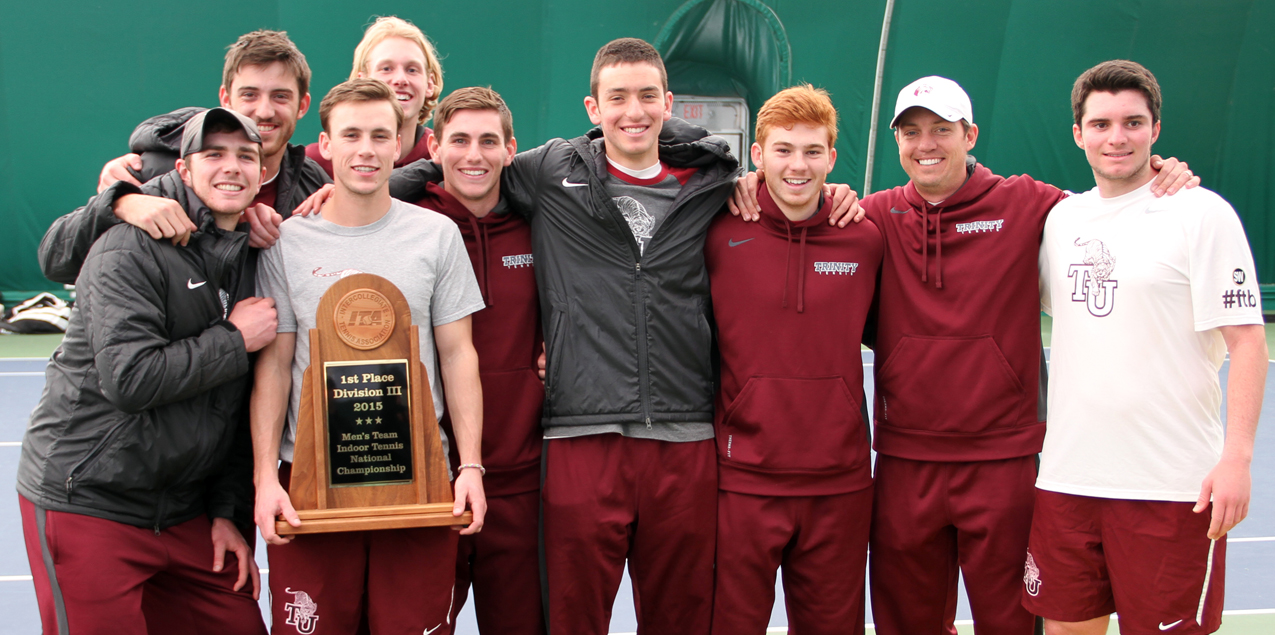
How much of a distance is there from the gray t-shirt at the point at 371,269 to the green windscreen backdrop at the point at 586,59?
10.5m

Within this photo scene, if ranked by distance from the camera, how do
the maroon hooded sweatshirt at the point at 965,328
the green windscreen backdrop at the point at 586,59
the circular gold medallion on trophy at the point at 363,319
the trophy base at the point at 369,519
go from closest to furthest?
the trophy base at the point at 369,519
the circular gold medallion on trophy at the point at 363,319
the maroon hooded sweatshirt at the point at 965,328
the green windscreen backdrop at the point at 586,59

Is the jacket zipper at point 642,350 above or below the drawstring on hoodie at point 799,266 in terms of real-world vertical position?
below

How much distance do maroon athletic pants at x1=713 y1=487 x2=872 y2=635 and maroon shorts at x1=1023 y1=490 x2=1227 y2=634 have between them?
2.18 ft

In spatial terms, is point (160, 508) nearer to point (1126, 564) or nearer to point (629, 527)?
point (629, 527)

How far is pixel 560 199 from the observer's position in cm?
356

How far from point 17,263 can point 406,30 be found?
41.2ft

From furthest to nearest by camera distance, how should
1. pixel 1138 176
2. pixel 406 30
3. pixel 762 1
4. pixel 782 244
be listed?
pixel 762 1 < pixel 406 30 < pixel 782 244 < pixel 1138 176

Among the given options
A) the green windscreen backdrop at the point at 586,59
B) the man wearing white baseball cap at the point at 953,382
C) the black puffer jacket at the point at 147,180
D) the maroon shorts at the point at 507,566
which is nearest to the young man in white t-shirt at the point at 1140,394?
the man wearing white baseball cap at the point at 953,382

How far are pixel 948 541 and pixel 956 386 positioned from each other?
64 cm

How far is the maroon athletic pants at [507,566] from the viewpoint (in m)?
3.62

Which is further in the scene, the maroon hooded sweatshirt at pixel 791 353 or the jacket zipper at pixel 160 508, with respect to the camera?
the maroon hooded sweatshirt at pixel 791 353

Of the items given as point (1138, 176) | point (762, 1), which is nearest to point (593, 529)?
point (1138, 176)

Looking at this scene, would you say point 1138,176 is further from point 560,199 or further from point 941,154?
point 560,199

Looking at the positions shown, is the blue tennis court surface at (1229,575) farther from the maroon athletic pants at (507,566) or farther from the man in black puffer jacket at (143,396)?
the man in black puffer jacket at (143,396)
